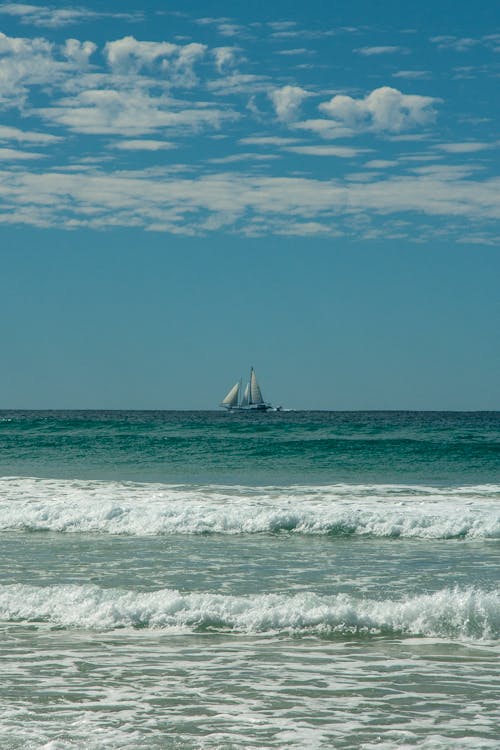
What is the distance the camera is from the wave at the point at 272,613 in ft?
33.8

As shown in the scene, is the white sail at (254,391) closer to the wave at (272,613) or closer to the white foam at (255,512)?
the white foam at (255,512)

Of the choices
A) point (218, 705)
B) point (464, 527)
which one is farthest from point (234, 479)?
point (218, 705)

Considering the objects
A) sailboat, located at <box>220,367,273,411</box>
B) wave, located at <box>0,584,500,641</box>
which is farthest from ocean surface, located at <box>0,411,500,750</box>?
sailboat, located at <box>220,367,273,411</box>

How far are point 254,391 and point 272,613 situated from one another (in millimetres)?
121509

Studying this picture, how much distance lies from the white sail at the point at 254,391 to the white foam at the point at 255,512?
350ft

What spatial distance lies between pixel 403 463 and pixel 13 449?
20.3 m

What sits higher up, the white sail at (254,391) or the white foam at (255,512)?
the white sail at (254,391)

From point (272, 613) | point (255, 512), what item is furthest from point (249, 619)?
point (255, 512)

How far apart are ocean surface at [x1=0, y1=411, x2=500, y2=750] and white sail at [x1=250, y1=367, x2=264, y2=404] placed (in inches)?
4180

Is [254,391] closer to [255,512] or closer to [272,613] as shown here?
[255,512]

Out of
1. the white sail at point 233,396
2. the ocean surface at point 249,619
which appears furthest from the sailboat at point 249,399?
the ocean surface at point 249,619

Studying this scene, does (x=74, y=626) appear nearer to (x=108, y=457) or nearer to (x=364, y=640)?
(x=364, y=640)

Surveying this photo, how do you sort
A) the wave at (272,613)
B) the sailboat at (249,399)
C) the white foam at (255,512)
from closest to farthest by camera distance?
the wave at (272,613) < the white foam at (255,512) < the sailboat at (249,399)

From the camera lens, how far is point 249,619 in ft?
34.4
